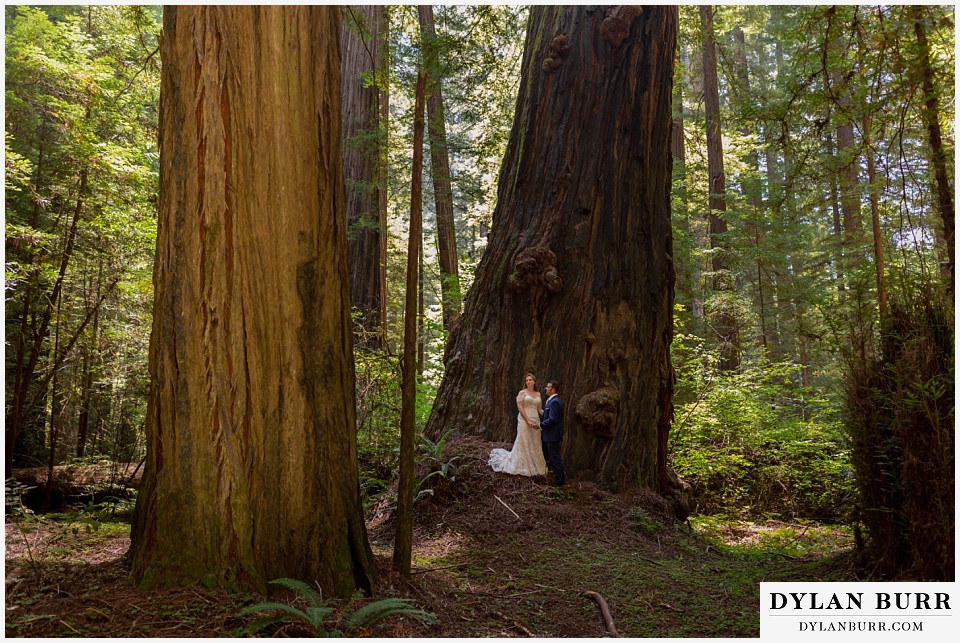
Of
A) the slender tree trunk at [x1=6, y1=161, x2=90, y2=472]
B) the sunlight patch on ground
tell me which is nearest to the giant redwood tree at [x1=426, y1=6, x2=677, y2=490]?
the sunlight patch on ground

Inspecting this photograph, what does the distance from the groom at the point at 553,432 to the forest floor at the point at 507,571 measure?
10.8 inches

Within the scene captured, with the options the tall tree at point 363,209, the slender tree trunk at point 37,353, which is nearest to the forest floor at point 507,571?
the slender tree trunk at point 37,353

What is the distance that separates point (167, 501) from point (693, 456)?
33.2 feet

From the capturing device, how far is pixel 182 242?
366 cm

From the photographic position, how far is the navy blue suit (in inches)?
321

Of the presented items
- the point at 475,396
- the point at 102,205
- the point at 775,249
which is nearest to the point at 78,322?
the point at 102,205

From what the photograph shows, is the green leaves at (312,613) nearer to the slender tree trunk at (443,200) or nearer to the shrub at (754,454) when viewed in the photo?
the shrub at (754,454)

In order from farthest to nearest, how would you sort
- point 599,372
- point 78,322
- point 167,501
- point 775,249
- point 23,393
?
point 775,249
point 78,322
point 599,372
point 23,393
point 167,501

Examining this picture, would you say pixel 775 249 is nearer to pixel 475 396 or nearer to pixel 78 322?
pixel 475 396

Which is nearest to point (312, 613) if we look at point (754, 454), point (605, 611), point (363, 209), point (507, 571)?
point (605, 611)

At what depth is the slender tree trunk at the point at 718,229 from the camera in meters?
16.7

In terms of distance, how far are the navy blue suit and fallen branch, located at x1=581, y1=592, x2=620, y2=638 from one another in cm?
309

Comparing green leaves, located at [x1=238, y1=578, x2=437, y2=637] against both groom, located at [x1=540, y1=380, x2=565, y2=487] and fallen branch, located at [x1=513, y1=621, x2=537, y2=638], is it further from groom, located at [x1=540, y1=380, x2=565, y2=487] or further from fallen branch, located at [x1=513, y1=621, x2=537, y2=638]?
groom, located at [x1=540, y1=380, x2=565, y2=487]

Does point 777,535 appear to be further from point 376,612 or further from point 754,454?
point 376,612
